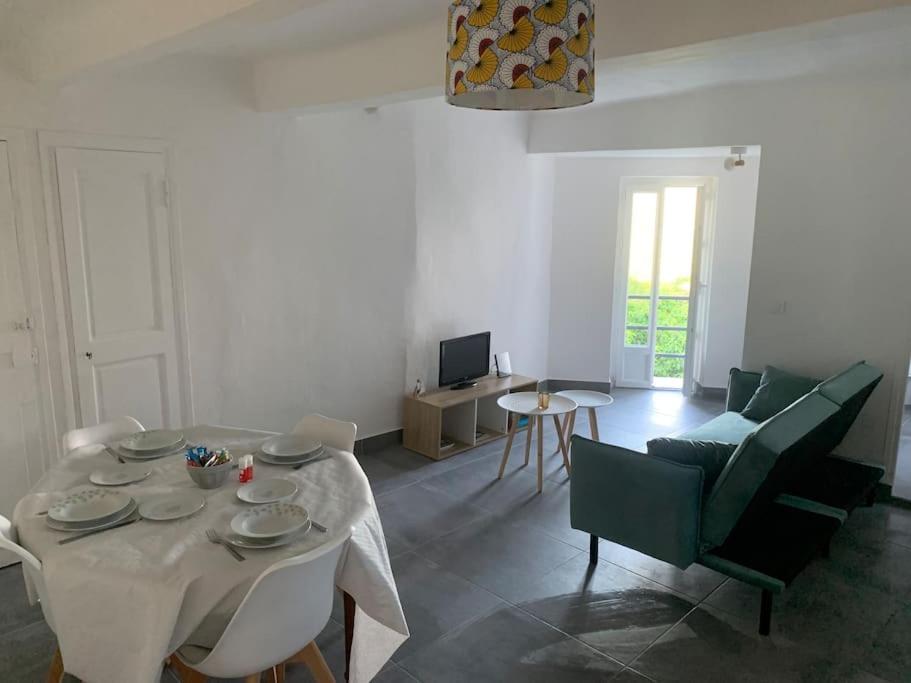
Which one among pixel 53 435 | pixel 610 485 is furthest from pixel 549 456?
pixel 53 435

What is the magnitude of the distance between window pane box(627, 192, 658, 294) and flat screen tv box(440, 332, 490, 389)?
7.20 ft

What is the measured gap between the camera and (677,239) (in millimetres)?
6980

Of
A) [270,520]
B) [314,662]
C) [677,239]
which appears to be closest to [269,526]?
[270,520]

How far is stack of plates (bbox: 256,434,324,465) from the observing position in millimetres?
2926

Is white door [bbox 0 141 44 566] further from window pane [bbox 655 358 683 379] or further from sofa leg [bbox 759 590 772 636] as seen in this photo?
window pane [bbox 655 358 683 379]

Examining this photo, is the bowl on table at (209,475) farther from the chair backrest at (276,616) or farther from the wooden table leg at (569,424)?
the wooden table leg at (569,424)

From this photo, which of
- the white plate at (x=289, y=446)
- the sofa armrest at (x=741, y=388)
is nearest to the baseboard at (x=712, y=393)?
the sofa armrest at (x=741, y=388)

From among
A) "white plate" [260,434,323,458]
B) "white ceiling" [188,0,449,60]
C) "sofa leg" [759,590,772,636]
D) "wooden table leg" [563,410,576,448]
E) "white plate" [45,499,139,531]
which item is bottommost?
"sofa leg" [759,590,772,636]

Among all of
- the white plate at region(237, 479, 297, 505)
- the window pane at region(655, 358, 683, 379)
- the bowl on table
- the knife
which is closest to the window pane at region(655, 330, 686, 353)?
the window pane at region(655, 358, 683, 379)

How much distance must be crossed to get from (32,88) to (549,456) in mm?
4055

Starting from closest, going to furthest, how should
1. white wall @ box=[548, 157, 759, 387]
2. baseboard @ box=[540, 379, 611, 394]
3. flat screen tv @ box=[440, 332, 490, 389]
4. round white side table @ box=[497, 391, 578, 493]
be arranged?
round white side table @ box=[497, 391, 578, 493] < flat screen tv @ box=[440, 332, 490, 389] < white wall @ box=[548, 157, 759, 387] < baseboard @ box=[540, 379, 611, 394]

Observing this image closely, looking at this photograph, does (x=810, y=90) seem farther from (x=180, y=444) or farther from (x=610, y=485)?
(x=180, y=444)

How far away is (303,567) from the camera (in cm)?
209

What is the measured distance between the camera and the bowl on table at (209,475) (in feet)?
8.60
